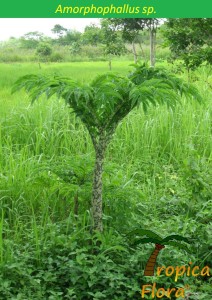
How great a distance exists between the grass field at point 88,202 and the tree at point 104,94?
22 cm

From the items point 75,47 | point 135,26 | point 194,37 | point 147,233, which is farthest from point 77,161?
point 75,47

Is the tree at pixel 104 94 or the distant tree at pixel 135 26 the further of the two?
the distant tree at pixel 135 26

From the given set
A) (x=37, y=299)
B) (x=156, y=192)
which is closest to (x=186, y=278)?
(x=37, y=299)

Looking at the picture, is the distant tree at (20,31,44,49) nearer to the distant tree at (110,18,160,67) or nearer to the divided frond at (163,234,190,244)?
the distant tree at (110,18,160,67)

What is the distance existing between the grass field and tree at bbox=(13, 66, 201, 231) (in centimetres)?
22

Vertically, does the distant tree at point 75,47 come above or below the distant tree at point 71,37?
below

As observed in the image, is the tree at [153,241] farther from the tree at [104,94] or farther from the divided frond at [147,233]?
the tree at [104,94]

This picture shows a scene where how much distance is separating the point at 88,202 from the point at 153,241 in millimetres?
568

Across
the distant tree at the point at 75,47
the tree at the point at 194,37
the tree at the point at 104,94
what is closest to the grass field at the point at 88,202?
the tree at the point at 104,94

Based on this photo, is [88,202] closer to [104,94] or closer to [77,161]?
[77,161]

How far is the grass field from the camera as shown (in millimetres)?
2605

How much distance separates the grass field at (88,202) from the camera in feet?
8.55

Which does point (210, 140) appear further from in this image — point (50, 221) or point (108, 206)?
point (50, 221)

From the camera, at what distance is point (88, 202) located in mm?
3174
